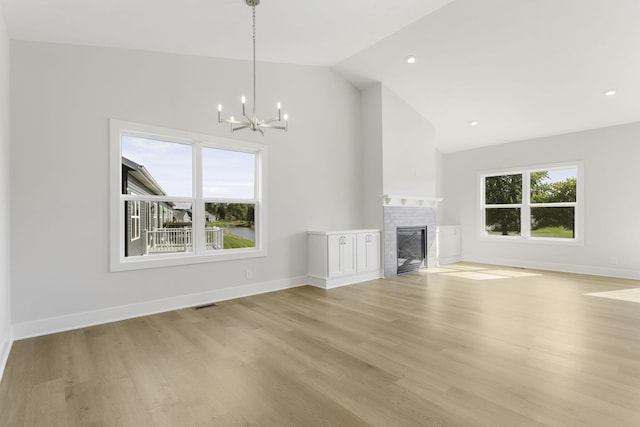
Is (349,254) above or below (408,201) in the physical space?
below

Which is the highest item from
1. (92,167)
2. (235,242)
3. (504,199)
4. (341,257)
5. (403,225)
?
(92,167)

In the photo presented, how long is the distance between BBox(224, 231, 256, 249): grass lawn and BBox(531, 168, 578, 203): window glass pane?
240 inches

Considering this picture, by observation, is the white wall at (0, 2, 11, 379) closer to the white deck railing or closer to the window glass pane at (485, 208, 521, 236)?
the white deck railing

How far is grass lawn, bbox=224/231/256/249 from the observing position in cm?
466

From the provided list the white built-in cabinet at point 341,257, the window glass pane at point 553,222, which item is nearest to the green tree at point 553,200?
the window glass pane at point 553,222

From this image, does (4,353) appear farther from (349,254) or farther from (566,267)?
(566,267)

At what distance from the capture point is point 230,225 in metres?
4.71

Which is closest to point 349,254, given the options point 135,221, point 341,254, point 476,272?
point 341,254

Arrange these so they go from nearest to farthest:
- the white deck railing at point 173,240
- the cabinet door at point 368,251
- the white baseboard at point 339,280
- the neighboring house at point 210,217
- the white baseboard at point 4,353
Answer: the white baseboard at point 4,353, the white deck railing at point 173,240, the neighboring house at point 210,217, the white baseboard at point 339,280, the cabinet door at point 368,251

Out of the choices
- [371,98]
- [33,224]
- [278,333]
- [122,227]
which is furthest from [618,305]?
[33,224]

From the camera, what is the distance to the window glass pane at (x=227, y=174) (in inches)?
177

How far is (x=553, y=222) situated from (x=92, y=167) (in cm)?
796

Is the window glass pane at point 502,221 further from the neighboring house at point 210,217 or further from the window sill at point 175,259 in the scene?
the neighboring house at point 210,217

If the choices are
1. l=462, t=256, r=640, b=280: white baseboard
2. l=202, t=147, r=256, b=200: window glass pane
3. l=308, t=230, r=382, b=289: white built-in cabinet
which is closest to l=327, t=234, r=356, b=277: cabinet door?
l=308, t=230, r=382, b=289: white built-in cabinet
